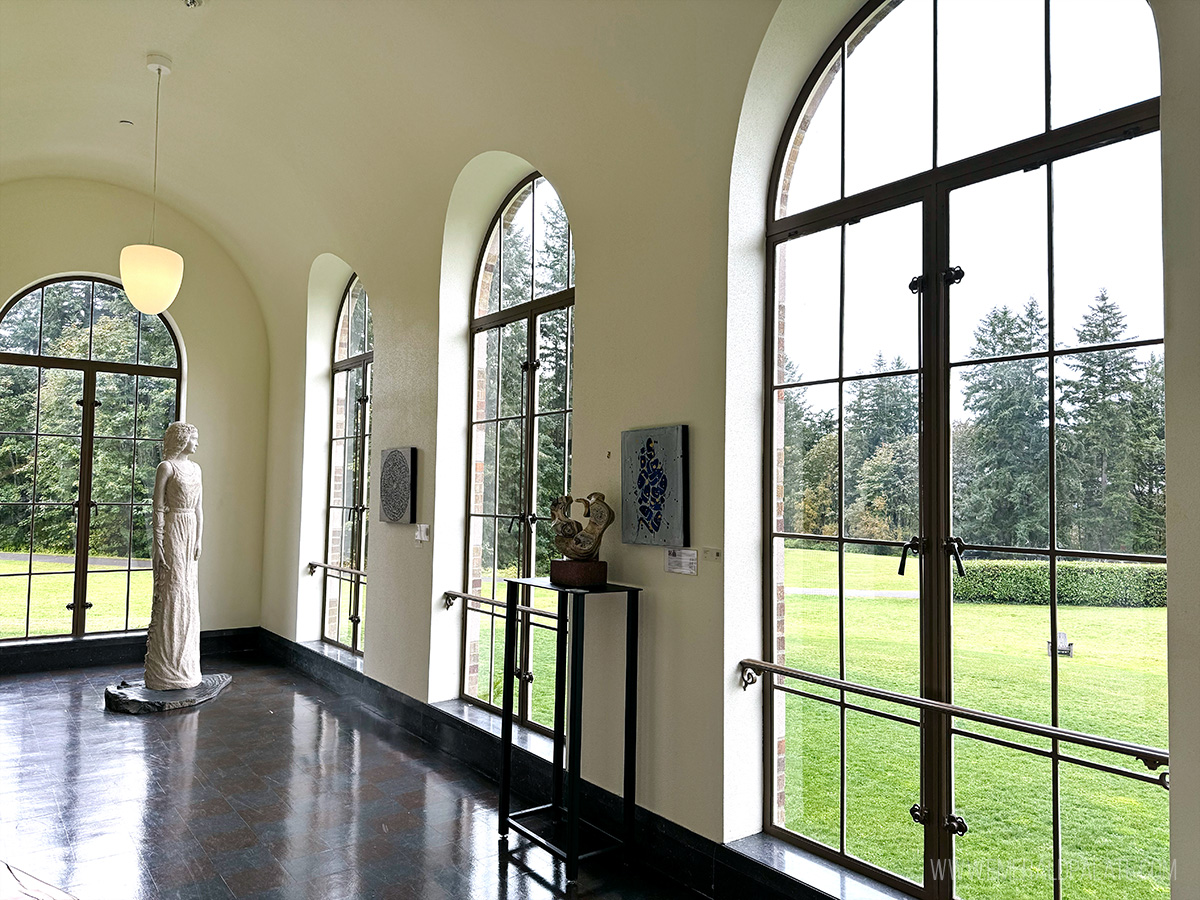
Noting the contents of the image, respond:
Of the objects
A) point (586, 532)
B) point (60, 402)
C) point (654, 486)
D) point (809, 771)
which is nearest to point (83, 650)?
point (60, 402)

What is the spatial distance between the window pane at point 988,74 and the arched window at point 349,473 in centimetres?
463

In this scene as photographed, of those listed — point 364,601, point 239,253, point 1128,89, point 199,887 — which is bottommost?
point 199,887

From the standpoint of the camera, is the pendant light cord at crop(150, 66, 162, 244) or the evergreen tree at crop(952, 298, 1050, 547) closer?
the evergreen tree at crop(952, 298, 1050, 547)

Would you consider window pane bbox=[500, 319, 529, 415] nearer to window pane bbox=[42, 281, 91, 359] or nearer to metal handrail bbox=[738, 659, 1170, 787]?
metal handrail bbox=[738, 659, 1170, 787]

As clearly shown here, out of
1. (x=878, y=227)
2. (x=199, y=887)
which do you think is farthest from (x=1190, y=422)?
(x=199, y=887)

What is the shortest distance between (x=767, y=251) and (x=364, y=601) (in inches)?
174

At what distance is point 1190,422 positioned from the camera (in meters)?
2.04

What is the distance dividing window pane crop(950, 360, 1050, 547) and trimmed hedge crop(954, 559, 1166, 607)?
0.26ft

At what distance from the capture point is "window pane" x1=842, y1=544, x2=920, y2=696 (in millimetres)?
2865

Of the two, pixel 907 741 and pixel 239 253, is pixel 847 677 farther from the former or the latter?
pixel 239 253

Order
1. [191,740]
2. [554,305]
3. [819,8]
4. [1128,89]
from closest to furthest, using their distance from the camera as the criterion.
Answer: [1128,89]
[819,8]
[554,305]
[191,740]

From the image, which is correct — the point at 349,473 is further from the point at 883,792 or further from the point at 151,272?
the point at 883,792

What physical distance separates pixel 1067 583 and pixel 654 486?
62.1 inches

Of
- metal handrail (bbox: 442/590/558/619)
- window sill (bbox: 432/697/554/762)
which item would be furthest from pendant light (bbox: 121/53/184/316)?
window sill (bbox: 432/697/554/762)
